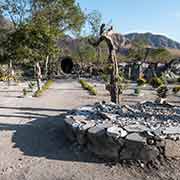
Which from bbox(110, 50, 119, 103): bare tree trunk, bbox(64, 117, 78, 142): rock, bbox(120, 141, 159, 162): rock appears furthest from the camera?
bbox(110, 50, 119, 103): bare tree trunk

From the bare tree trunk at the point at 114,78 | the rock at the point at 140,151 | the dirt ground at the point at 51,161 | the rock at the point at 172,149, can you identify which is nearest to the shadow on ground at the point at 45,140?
the dirt ground at the point at 51,161

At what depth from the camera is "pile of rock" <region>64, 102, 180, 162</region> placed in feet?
16.2

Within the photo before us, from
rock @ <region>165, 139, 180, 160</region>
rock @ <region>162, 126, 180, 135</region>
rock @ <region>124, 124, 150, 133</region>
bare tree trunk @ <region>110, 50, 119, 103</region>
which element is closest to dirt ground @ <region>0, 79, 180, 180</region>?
rock @ <region>165, 139, 180, 160</region>

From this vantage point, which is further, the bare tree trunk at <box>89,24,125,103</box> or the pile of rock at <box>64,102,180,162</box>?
the bare tree trunk at <box>89,24,125,103</box>

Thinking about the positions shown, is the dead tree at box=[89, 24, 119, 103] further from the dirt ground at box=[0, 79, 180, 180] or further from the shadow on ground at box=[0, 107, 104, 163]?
the dirt ground at box=[0, 79, 180, 180]

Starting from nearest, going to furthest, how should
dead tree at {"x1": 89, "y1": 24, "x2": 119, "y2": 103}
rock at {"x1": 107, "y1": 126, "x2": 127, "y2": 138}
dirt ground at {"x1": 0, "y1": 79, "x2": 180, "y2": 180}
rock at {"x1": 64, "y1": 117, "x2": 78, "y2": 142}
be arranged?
dirt ground at {"x1": 0, "y1": 79, "x2": 180, "y2": 180} → rock at {"x1": 107, "y1": 126, "x2": 127, "y2": 138} → rock at {"x1": 64, "y1": 117, "x2": 78, "y2": 142} → dead tree at {"x1": 89, "y1": 24, "x2": 119, "y2": 103}

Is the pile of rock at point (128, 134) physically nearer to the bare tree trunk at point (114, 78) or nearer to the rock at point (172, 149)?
the rock at point (172, 149)

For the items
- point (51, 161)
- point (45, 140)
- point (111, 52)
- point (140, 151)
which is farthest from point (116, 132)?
point (111, 52)

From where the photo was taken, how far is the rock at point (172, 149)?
4.97 meters

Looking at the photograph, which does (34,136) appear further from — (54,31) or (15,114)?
(54,31)

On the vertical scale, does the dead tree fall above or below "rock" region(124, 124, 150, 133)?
above

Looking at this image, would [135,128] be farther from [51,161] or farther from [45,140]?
[45,140]

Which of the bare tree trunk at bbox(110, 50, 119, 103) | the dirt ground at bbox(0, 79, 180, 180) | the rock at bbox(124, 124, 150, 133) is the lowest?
the dirt ground at bbox(0, 79, 180, 180)

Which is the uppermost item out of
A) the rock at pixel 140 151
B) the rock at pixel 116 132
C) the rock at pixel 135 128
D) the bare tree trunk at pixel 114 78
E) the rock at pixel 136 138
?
the bare tree trunk at pixel 114 78
